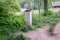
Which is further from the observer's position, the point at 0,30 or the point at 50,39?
the point at 0,30

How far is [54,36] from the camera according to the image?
8.56 metres

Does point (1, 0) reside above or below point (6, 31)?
above

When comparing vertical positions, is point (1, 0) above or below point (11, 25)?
above

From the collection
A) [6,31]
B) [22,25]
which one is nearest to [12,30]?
[6,31]

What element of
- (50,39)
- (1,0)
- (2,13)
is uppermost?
(1,0)

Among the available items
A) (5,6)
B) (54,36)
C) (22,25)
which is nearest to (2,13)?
(5,6)

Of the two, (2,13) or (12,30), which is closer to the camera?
(12,30)

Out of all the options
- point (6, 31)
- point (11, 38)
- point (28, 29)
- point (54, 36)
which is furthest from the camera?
point (28, 29)

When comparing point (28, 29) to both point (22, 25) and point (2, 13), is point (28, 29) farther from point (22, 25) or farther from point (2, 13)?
point (2, 13)

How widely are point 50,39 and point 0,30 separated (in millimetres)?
2580

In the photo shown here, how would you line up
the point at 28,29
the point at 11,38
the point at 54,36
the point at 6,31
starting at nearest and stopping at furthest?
1. the point at 11,38
2. the point at 54,36
3. the point at 6,31
4. the point at 28,29

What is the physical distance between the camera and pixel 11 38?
26.2 ft

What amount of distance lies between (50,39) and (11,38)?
1.71 meters

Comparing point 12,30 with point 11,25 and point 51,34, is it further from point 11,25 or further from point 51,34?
point 51,34
